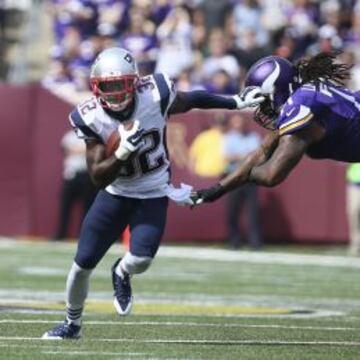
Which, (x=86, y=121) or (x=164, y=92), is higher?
(x=164, y=92)

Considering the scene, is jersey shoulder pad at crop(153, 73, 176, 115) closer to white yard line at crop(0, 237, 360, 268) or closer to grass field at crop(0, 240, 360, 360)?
grass field at crop(0, 240, 360, 360)

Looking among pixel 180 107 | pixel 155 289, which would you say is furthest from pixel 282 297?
pixel 180 107

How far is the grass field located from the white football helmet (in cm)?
131

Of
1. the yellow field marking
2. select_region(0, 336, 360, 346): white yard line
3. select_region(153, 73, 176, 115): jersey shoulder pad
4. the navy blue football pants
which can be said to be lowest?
the yellow field marking

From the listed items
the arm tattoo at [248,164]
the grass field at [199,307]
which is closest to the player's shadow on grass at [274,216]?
the grass field at [199,307]

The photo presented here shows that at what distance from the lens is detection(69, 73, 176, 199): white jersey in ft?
23.0

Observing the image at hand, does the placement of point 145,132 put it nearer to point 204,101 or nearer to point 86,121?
point 86,121

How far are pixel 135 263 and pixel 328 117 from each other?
1353 mm

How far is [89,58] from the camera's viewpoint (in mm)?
17031

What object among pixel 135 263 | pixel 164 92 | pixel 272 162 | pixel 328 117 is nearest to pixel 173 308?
pixel 135 263

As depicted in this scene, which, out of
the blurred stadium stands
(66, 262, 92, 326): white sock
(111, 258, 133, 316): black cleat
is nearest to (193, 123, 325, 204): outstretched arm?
(111, 258, 133, 316): black cleat

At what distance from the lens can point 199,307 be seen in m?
9.29

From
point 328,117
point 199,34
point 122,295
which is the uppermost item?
point 328,117

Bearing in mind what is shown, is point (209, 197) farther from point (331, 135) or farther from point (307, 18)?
point (307, 18)
